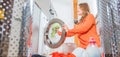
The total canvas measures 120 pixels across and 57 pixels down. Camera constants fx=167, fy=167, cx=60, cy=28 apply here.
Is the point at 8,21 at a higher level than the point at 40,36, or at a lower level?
higher

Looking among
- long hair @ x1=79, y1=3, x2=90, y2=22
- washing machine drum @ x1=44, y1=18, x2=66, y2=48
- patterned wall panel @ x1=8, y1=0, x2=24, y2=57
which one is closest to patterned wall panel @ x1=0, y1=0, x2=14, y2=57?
patterned wall panel @ x1=8, y1=0, x2=24, y2=57

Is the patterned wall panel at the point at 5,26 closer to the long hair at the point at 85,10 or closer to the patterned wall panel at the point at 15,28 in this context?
the patterned wall panel at the point at 15,28

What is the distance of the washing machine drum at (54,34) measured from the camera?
1.22 metres

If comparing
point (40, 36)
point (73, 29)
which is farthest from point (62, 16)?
point (40, 36)

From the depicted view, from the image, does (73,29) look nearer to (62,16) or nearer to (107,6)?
(62,16)

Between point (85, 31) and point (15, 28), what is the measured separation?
51 centimetres

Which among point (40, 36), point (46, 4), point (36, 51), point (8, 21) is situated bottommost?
point (36, 51)

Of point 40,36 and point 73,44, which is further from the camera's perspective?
point 40,36

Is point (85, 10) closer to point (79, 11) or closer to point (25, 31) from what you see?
point (79, 11)

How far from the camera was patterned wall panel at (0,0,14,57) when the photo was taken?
30.7 inches

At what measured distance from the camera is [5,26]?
799 mm

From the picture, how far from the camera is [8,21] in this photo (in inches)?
32.1

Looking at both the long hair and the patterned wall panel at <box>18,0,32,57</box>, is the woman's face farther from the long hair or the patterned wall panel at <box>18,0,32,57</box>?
the patterned wall panel at <box>18,0,32,57</box>

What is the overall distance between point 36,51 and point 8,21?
0.49 m
